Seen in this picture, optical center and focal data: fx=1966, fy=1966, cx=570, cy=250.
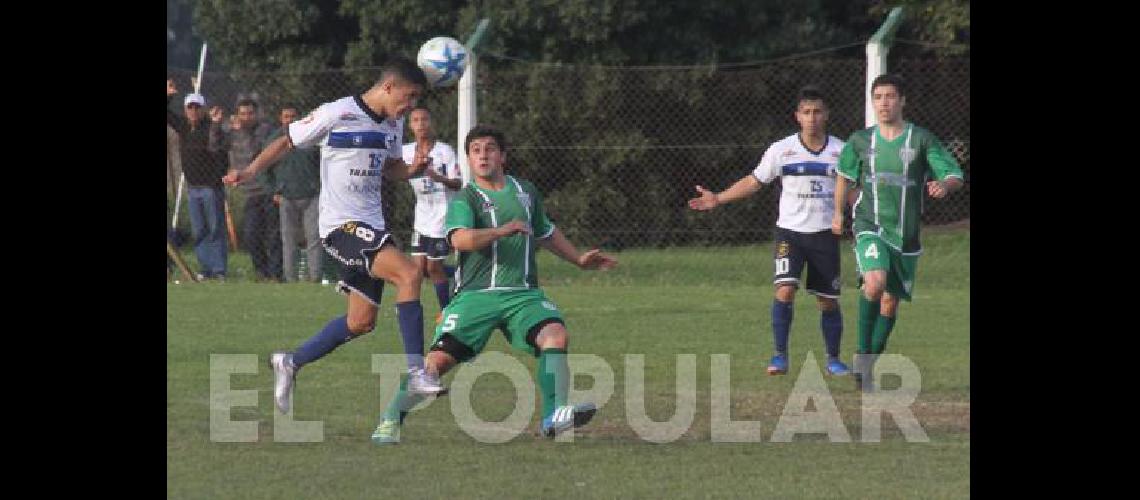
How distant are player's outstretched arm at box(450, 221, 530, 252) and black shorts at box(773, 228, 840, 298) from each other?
3.93m

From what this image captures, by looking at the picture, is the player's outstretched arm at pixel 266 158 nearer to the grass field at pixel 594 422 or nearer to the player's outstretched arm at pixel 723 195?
the grass field at pixel 594 422

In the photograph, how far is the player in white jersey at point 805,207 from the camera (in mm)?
13336

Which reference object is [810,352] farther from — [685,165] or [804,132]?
[685,165]

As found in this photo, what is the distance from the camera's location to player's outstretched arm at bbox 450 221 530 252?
9.50 meters

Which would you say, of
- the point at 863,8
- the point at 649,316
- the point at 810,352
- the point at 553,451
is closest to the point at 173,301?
the point at 649,316

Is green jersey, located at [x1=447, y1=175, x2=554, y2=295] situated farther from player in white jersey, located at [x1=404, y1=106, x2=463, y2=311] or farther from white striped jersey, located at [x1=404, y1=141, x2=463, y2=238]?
white striped jersey, located at [x1=404, y1=141, x2=463, y2=238]

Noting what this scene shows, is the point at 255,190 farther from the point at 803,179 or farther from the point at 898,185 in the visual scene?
the point at 898,185

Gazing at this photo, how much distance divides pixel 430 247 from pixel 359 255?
563cm

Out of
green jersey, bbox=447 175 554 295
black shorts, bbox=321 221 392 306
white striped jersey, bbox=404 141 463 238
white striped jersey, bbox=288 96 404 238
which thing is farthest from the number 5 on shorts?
white striped jersey, bbox=404 141 463 238

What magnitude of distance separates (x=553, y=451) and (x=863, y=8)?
72.3ft

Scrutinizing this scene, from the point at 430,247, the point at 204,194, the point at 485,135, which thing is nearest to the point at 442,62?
the point at 430,247

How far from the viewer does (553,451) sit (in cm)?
930

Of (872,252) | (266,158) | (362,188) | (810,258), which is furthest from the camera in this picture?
(810,258)

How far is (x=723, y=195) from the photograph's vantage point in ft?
42.9
